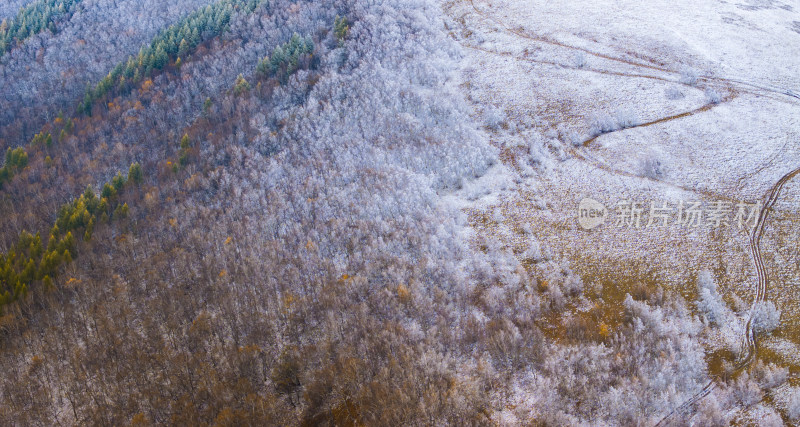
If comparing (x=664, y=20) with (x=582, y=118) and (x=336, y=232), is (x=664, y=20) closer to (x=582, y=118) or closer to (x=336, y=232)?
(x=582, y=118)

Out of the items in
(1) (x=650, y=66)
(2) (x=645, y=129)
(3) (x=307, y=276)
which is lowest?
(3) (x=307, y=276)

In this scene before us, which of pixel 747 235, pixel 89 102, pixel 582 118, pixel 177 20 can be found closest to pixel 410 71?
pixel 582 118

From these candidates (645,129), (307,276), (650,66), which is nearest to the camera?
(307,276)

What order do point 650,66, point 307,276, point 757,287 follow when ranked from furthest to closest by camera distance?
1. point 650,66
2. point 307,276
3. point 757,287

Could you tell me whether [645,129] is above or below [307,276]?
above

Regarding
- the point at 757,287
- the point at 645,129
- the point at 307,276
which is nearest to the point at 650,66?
the point at 645,129

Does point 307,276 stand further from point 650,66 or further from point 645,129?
point 650,66

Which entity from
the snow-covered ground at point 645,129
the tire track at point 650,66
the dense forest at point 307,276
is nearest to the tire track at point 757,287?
the snow-covered ground at point 645,129

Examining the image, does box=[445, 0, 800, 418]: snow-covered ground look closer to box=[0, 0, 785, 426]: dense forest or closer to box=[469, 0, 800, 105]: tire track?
box=[469, 0, 800, 105]: tire track
